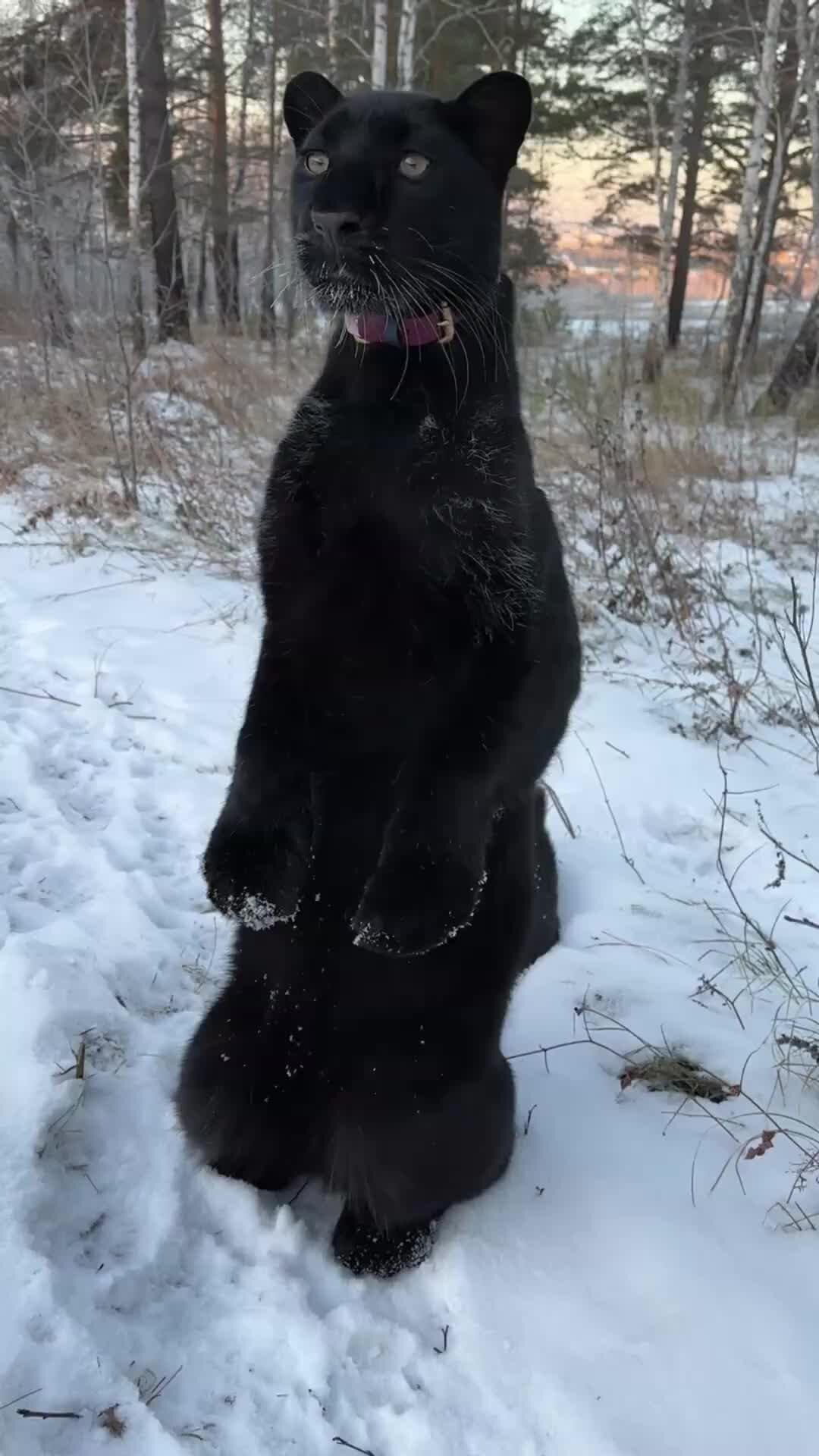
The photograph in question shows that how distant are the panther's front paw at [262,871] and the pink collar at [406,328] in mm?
733

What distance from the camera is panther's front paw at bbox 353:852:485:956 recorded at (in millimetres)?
1379

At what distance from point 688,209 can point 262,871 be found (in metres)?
26.0

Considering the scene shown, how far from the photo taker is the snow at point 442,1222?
1377 millimetres

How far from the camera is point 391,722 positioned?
1.46 m

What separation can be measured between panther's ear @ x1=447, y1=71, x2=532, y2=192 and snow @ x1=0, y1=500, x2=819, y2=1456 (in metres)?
1.67

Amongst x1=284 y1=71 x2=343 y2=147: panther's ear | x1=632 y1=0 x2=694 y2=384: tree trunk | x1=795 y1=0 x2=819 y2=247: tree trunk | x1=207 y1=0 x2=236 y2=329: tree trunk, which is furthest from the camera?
x1=207 y1=0 x2=236 y2=329: tree trunk

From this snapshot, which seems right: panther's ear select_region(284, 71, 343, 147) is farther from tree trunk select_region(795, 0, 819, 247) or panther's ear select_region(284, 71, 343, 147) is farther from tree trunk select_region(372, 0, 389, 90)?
tree trunk select_region(372, 0, 389, 90)

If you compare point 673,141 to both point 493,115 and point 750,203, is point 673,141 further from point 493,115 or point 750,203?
point 493,115

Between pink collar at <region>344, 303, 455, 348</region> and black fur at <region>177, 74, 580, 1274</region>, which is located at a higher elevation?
pink collar at <region>344, 303, 455, 348</region>

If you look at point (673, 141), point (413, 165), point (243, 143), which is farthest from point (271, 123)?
point (413, 165)

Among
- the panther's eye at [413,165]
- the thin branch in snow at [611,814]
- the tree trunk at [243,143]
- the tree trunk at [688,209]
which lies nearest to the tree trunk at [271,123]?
the tree trunk at [243,143]

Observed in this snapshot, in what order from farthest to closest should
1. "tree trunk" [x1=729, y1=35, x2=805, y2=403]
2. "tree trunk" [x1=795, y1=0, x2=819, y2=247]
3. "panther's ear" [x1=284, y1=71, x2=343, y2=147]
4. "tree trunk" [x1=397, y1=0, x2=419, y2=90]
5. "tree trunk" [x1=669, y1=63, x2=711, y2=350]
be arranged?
"tree trunk" [x1=669, y1=63, x2=711, y2=350], "tree trunk" [x1=729, y1=35, x2=805, y2=403], "tree trunk" [x1=795, y1=0, x2=819, y2=247], "tree trunk" [x1=397, y1=0, x2=419, y2=90], "panther's ear" [x1=284, y1=71, x2=343, y2=147]

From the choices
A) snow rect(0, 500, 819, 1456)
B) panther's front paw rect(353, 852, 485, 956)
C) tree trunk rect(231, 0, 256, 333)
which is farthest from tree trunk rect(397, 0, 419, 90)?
panther's front paw rect(353, 852, 485, 956)

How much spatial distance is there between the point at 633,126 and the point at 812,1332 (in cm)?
2263
